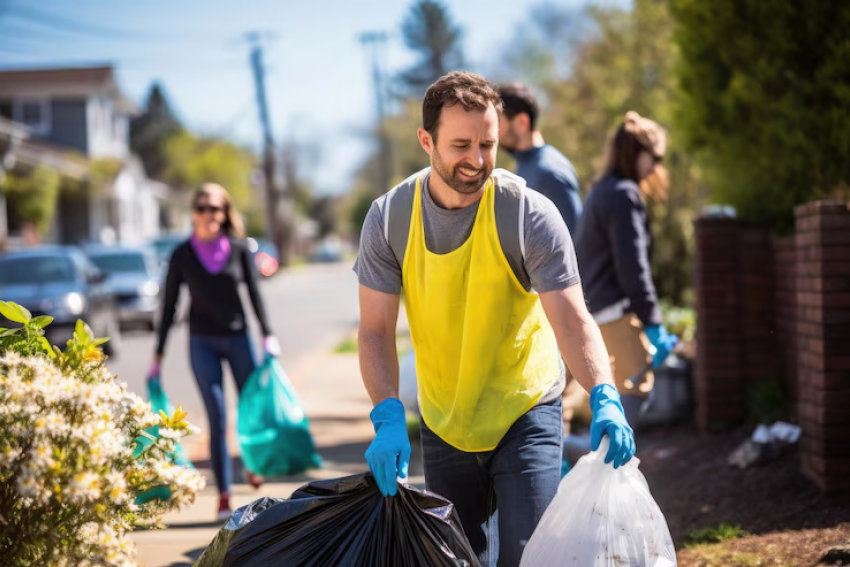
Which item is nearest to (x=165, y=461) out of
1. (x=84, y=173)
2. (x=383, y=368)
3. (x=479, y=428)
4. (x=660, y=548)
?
(x=383, y=368)

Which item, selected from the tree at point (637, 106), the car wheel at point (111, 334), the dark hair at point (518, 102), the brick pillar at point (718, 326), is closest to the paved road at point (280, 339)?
the car wheel at point (111, 334)

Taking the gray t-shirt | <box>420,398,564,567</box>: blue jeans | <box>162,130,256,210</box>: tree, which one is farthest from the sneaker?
<box>162,130,256,210</box>: tree

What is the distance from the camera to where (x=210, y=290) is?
5828mm

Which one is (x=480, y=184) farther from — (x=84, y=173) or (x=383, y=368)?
(x=84, y=173)

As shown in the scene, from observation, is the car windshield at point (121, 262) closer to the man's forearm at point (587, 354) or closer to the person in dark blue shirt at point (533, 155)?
the person in dark blue shirt at point (533, 155)

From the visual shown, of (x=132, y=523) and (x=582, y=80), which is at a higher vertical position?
(x=582, y=80)

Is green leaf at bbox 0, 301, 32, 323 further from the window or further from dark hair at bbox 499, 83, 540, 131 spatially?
the window

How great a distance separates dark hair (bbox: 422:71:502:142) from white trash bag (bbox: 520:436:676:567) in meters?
1.06

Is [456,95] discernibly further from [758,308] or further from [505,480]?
[758,308]

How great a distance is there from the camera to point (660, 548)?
9.22ft

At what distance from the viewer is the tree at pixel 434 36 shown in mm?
23922

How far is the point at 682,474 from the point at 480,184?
341 centimetres

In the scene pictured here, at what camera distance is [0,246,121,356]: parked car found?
1333 cm

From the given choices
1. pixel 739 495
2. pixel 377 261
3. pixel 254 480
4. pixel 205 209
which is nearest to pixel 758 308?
pixel 739 495
